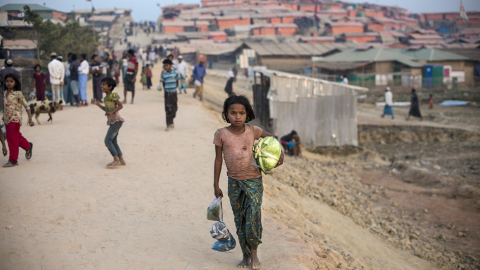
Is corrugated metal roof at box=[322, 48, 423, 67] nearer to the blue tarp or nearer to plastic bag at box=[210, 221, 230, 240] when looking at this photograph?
the blue tarp

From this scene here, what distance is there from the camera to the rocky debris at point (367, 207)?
7019mm

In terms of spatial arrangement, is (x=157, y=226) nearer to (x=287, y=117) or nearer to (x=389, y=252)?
(x=389, y=252)

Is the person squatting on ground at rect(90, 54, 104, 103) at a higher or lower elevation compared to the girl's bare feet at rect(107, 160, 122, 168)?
higher

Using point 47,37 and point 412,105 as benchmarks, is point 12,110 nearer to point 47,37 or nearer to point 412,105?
point 47,37

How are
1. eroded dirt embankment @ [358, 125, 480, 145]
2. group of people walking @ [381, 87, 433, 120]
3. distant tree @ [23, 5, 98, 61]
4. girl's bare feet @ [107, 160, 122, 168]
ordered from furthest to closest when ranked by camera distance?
1. group of people walking @ [381, 87, 433, 120]
2. eroded dirt embankment @ [358, 125, 480, 145]
3. distant tree @ [23, 5, 98, 61]
4. girl's bare feet @ [107, 160, 122, 168]

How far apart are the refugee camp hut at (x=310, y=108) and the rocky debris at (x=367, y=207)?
1.90 metres

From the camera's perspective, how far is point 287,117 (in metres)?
14.4

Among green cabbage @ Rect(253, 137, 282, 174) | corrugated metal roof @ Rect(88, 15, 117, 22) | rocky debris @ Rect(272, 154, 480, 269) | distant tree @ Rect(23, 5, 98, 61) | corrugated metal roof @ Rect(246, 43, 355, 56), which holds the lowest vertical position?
rocky debris @ Rect(272, 154, 480, 269)

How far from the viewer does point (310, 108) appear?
575 inches

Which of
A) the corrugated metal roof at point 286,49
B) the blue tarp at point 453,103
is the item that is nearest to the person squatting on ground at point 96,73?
the blue tarp at point 453,103

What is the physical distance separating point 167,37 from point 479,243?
53361 mm

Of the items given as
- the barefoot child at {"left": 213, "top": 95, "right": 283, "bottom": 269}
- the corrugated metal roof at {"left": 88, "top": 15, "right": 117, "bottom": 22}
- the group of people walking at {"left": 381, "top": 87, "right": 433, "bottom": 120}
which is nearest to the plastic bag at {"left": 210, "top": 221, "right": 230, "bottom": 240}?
the barefoot child at {"left": 213, "top": 95, "right": 283, "bottom": 269}

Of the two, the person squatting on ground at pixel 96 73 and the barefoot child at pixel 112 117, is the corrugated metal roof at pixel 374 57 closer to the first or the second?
the person squatting on ground at pixel 96 73

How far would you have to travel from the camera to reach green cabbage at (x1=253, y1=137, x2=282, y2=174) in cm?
355
